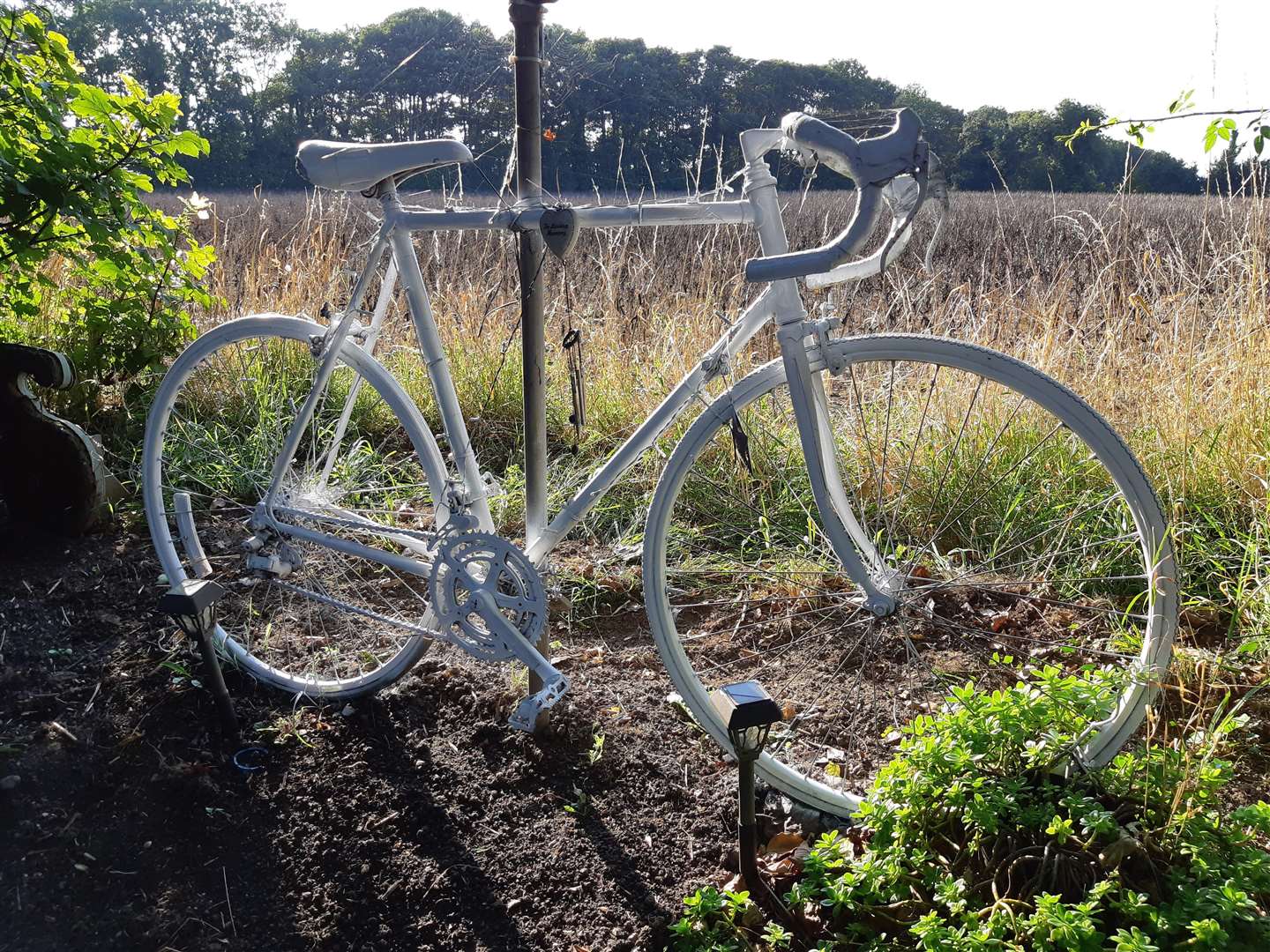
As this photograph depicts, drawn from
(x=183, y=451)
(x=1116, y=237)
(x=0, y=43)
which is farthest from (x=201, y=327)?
(x=1116, y=237)

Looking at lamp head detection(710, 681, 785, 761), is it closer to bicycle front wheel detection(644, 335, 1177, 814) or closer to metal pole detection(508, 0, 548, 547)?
bicycle front wheel detection(644, 335, 1177, 814)

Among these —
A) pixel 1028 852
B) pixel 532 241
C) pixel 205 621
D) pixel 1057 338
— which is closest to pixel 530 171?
pixel 532 241

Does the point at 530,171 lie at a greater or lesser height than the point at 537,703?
greater

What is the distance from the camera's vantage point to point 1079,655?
2.39m

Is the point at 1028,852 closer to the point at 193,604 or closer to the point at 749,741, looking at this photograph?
the point at 749,741

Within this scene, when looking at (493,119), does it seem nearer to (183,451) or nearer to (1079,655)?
(183,451)

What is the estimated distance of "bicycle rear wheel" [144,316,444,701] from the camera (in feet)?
7.66

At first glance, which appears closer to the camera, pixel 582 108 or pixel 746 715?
pixel 746 715

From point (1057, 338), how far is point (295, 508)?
3060 millimetres

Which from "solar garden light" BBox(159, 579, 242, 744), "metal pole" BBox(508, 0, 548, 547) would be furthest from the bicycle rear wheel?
"metal pole" BBox(508, 0, 548, 547)

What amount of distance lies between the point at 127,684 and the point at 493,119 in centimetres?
Answer: 183

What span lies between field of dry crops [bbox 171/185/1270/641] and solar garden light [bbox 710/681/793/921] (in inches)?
40.8

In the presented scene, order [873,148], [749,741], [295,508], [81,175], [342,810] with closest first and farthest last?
1. [873,148]
2. [749,741]
3. [342,810]
4. [295,508]
5. [81,175]

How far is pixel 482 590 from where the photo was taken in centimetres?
201
